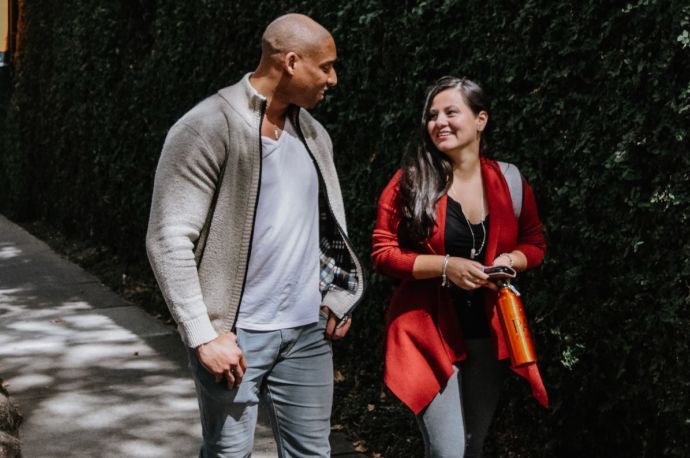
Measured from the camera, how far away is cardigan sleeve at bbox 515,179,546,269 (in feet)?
12.5

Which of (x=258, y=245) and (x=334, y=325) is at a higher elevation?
(x=258, y=245)

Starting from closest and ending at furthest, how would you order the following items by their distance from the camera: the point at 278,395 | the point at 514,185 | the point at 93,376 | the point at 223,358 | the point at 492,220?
the point at 223,358, the point at 278,395, the point at 492,220, the point at 514,185, the point at 93,376

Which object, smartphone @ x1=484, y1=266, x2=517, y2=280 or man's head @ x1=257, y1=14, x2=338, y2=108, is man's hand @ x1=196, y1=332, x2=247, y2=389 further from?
smartphone @ x1=484, y1=266, x2=517, y2=280

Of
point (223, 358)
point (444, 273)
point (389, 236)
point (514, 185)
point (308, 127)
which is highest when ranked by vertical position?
point (308, 127)

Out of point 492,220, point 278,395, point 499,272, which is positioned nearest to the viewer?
point 278,395

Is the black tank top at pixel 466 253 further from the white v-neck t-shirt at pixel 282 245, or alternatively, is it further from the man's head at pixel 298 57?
the man's head at pixel 298 57

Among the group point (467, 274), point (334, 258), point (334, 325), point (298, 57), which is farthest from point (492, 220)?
point (298, 57)

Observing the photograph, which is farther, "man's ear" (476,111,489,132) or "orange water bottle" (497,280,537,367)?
"man's ear" (476,111,489,132)

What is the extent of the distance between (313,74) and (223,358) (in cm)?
90

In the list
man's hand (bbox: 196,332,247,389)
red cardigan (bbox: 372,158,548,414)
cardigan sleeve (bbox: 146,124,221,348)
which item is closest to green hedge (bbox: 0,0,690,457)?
red cardigan (bbox: 372,158,548,414)

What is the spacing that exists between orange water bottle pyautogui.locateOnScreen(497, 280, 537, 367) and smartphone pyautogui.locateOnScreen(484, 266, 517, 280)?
0.17ft

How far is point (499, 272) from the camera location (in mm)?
3543

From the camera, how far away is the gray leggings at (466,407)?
370 centimetres

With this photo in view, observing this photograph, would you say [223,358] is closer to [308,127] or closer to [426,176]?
[308,127]
